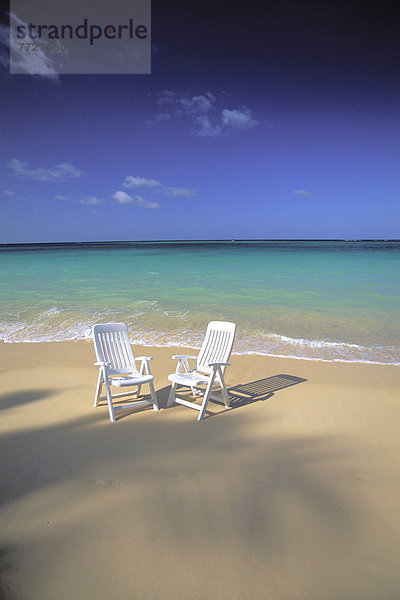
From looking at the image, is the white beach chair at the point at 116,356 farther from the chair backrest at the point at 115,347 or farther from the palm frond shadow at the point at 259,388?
the palm frond shadow at the point at 259,388

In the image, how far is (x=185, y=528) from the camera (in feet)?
9.07

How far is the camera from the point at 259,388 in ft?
19.1

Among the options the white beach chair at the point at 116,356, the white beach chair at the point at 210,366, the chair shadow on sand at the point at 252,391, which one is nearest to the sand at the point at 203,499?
the chair shadow on sand at the point at 252,391

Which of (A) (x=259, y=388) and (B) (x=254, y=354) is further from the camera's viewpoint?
(B) (x=254, y=354)

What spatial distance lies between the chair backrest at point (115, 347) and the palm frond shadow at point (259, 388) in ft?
5.11

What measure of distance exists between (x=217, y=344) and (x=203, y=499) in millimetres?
2742

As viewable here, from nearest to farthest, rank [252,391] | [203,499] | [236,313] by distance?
1. [203,499]
2. [252,391]
3. [236,313]

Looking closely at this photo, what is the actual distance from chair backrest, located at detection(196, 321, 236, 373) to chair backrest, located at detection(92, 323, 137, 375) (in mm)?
1031

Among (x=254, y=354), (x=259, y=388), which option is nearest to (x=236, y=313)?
(x=254, y=354)

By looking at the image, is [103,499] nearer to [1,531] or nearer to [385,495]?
[1,531]

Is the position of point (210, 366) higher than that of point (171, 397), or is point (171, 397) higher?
point (210, 366)

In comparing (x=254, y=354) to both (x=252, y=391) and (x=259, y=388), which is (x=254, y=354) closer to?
(x=259, y=388)

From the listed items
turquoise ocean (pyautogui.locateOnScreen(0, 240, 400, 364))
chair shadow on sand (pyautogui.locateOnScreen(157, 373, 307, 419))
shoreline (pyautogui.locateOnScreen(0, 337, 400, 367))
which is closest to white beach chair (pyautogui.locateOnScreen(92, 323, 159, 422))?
chair shadow on sand (pyautogui.locateOnScreen(157, 373, 307, 419))

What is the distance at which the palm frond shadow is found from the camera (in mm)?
5383
